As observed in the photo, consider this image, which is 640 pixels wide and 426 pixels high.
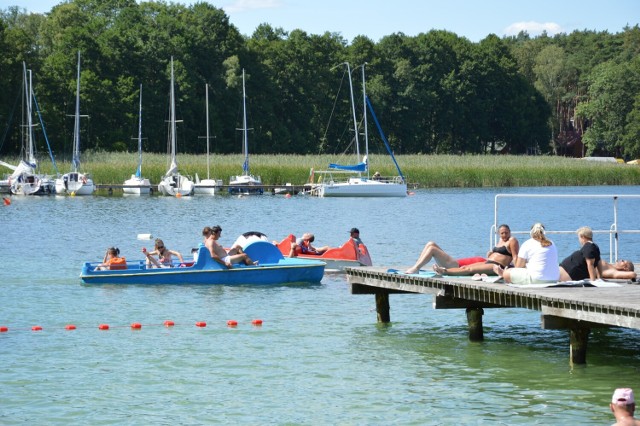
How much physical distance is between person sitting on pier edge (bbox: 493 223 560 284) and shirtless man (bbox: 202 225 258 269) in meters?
8.82

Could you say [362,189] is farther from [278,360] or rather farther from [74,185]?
[278,360]

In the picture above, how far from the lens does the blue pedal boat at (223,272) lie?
1029 inches

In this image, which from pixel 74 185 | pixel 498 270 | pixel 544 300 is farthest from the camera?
pixel 74 185

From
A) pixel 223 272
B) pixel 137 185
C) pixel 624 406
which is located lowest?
pixel 223 272

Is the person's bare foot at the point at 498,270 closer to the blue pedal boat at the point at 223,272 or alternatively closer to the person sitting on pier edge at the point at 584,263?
the person sitting on pier edge at the point at 584,263

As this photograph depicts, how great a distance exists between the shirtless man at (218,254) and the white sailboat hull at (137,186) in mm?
52324

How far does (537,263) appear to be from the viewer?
1830 cm

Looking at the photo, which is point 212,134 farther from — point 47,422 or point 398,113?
point 47,422

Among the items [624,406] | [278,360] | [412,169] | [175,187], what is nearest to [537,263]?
[278,360]

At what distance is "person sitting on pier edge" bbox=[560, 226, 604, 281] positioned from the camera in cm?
1858

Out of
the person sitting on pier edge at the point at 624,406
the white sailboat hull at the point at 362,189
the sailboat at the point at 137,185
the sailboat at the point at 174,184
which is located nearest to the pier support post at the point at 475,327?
the person sitting on pier edge at the point at 624,406

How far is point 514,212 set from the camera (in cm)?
6594

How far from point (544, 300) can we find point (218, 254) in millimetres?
10709

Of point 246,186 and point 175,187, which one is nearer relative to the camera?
point 175,187
